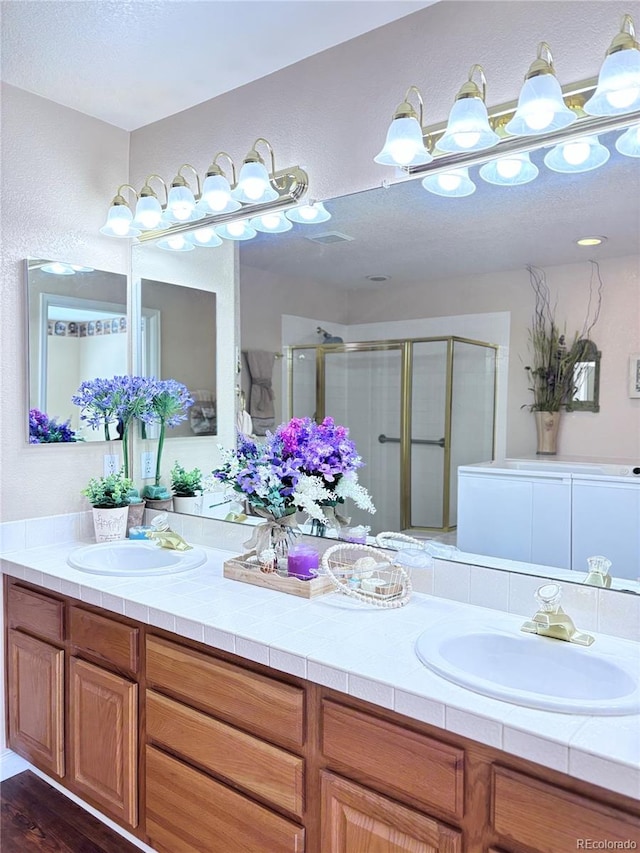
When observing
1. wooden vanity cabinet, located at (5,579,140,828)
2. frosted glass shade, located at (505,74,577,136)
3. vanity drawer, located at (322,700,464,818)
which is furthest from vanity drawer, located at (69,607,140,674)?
frosted glass shade, located at (505,74,577,136)

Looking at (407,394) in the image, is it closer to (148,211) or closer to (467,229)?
(467,229)

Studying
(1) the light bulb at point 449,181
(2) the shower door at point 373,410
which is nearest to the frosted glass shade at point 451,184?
(1) the light bulb at point 449,181

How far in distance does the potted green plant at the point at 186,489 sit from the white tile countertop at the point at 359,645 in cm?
36

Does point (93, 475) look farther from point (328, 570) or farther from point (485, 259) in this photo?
point (485, 259)

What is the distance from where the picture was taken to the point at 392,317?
1978 millimetres

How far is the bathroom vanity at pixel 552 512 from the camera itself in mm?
1575

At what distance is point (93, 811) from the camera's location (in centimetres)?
208

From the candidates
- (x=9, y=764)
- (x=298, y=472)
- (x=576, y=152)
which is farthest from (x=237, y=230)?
(x=9, y=764)

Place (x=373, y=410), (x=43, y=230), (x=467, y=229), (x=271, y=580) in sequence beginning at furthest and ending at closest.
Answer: (x=43, y=230) < (x=373, y=410) < (x=271, y=580) < (x=467, y=229)

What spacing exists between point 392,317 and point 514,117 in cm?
64

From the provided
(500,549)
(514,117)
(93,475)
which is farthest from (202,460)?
(514,117)

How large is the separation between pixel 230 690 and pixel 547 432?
1.06 meters

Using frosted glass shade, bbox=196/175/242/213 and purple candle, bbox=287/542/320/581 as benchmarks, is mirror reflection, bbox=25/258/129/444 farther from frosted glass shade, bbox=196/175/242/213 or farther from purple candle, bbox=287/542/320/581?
purple candle, bbox=287/542/320/581

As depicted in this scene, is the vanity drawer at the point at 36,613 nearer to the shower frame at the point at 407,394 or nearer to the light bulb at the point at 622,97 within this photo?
the shower frame at the point at 407,394
